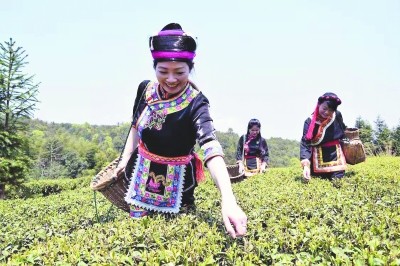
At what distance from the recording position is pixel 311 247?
2168mm

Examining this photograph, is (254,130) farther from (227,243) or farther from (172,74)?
(227,243)

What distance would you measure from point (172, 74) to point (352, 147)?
15.8ft

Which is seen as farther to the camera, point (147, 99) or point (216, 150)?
point (147, 99)

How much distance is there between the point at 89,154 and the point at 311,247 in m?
68.1

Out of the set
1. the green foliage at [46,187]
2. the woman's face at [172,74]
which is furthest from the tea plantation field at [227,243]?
the green foliage at [46,187]

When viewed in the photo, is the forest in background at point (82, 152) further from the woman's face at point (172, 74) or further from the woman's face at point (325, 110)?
the woman's face at point (172, 74)

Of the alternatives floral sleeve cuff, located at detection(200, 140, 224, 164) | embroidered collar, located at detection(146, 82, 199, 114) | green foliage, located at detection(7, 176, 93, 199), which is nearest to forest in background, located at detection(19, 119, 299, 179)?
green foliage, located at detection(7, 176, 93, 199)

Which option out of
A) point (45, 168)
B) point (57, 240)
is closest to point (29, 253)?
point (57, 240)

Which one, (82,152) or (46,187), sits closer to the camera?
(46,187)

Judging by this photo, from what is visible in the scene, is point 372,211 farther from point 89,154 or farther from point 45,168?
point 45,168

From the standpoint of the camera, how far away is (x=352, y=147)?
21.5 ft

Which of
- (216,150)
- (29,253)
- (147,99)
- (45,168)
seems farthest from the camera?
(45,168)

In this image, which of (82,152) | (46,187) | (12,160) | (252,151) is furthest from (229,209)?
(82,152)

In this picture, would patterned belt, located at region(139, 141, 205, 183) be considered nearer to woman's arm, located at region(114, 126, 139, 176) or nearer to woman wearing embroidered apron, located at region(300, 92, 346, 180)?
woman's arm, located at region(114, 126, 139, 176)
